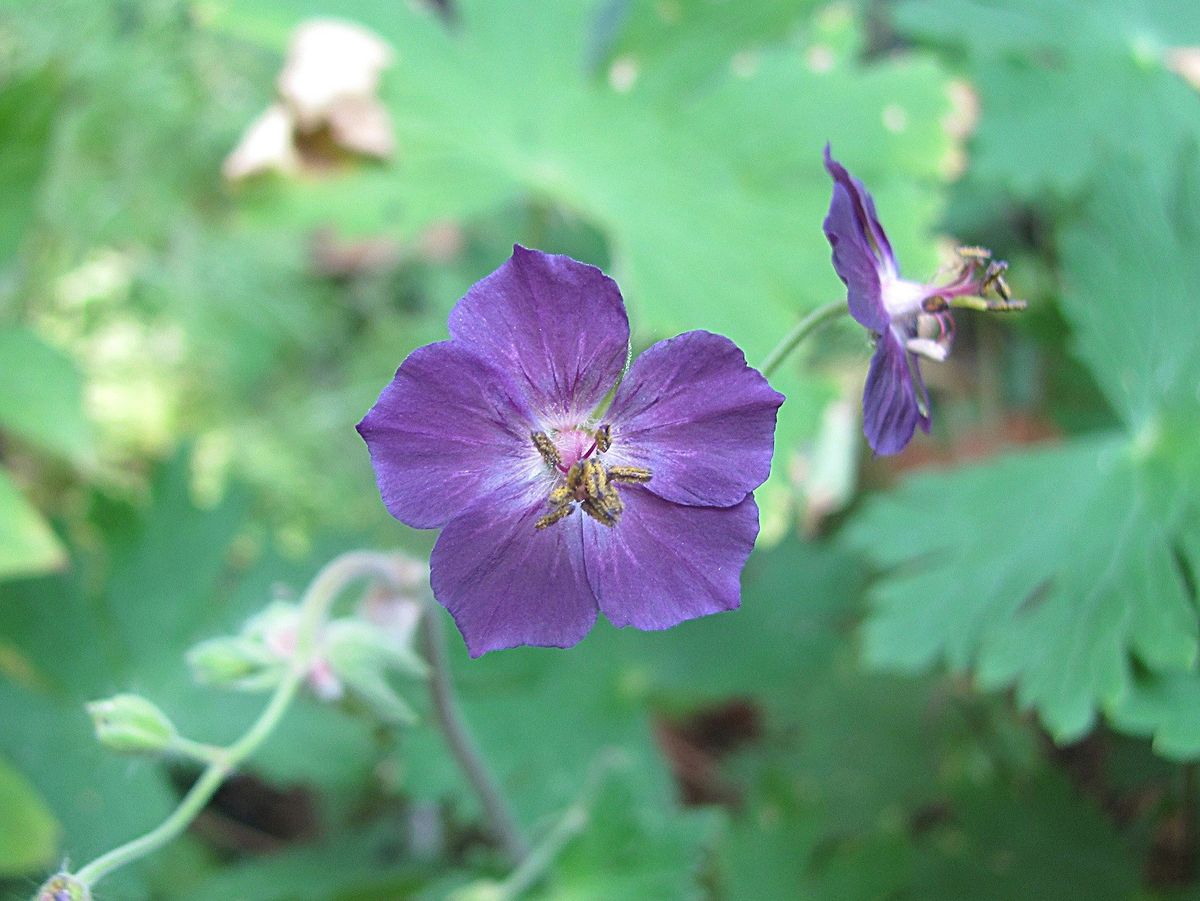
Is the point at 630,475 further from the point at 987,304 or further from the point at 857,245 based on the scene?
the point at 987,304

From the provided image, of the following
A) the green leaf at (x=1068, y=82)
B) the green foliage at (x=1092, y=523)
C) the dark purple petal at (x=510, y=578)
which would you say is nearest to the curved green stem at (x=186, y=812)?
the dark purple petal at (x=510, y=578)

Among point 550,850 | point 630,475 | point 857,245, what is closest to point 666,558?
point 630,475

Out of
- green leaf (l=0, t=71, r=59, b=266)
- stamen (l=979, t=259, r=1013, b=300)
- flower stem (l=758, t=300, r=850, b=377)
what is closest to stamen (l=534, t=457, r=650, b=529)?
flower stem (l=758, t=300, r=850, b=377)

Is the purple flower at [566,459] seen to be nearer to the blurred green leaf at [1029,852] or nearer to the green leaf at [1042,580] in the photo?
the green leaf at [1042,580]

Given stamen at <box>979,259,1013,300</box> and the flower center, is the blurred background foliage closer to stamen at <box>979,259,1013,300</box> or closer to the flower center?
stamen at <box>979,259,1013,300</box>

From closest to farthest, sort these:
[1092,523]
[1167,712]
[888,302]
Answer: [888,302], [1167,712], [1092,523]

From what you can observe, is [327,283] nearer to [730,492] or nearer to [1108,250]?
[1108,250]
